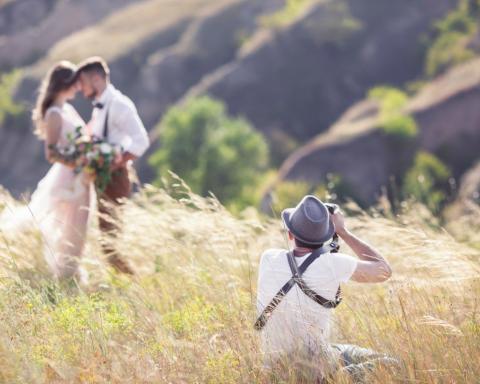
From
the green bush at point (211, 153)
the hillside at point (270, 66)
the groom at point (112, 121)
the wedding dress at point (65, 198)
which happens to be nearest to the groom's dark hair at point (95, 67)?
the groom at point (112, 121)

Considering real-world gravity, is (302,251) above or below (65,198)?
below

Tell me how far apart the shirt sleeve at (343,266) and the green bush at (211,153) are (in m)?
51.4

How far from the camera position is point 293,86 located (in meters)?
81.1

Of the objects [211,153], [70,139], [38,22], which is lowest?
[211,153]

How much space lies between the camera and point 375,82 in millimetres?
83375

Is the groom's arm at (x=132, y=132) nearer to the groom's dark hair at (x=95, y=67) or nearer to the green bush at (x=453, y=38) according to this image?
the groom's dark hair at (x=95, y=67)

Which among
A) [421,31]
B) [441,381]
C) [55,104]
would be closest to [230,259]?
[441,381]

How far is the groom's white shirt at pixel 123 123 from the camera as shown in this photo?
734 cm

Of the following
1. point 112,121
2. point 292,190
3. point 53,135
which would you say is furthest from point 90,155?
point 292,190

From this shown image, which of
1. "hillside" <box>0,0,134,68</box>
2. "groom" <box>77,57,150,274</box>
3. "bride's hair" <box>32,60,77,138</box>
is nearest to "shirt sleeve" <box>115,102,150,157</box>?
"groom" <box>77,57,150,274</box>

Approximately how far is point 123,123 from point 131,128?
0.10m

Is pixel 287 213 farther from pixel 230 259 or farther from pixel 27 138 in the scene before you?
pixel 27 138

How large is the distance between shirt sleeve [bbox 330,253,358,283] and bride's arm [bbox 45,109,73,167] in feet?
13.4

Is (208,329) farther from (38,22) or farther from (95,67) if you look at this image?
(38,22)
